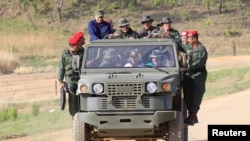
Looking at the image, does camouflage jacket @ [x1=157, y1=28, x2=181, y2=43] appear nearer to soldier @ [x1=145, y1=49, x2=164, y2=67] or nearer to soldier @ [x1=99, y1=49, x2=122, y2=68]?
soldier @ [x1=145, y1=49, x2=164, y2=67]

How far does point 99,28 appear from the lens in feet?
42.1

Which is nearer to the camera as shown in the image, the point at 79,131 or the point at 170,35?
the point at 79,131

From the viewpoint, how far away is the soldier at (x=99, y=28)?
12.7 m

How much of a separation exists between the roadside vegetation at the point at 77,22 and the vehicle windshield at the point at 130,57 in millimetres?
29938

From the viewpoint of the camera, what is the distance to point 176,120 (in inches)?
405

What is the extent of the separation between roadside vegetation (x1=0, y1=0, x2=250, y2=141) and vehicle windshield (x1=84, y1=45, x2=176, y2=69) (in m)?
29.9

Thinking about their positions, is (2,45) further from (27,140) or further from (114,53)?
(114,53)

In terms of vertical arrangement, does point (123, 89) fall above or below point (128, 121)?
above

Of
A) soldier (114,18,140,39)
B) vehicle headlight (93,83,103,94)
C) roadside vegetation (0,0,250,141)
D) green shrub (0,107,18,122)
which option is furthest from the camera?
roadside vegetation (0,0,250,141)

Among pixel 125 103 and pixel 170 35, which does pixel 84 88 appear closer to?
pixel 125 103

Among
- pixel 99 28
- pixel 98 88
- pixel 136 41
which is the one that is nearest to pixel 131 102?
pixel 98 88

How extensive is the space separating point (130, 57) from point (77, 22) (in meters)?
51.3

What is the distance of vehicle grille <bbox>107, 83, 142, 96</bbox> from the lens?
10.1 meters

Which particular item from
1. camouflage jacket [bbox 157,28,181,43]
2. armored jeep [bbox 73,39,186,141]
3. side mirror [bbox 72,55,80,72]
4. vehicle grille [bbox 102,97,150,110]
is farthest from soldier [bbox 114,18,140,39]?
vehicle grille [bbox 102,97,150,110]
